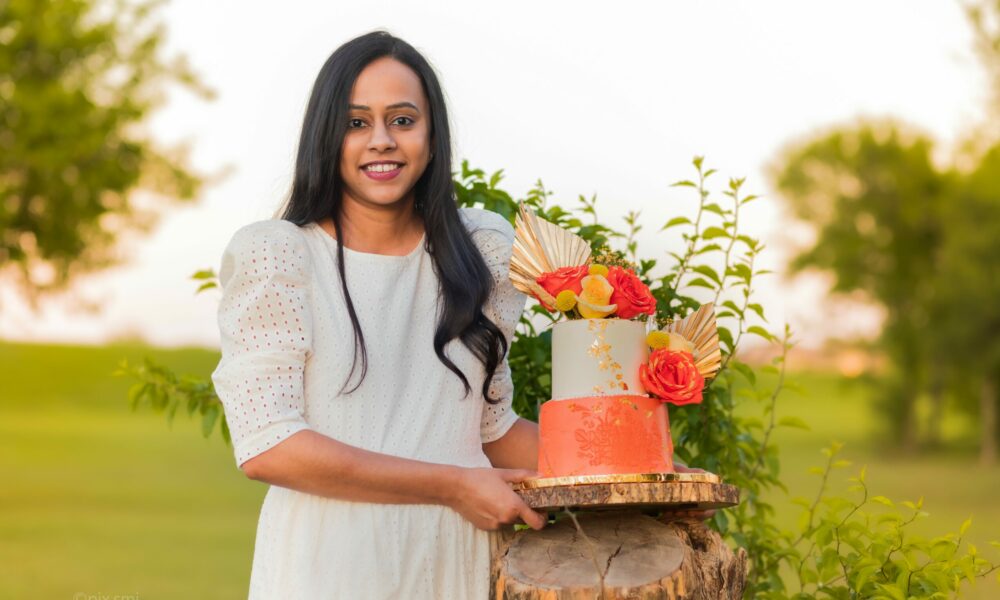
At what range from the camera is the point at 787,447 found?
100.0ft

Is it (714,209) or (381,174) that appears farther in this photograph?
(714,209)

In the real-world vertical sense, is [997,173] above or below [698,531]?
above

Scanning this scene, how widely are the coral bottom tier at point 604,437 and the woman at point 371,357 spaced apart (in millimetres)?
96

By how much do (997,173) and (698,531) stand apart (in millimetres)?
25581

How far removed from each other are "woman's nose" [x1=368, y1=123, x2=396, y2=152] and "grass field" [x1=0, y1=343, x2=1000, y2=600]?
116 inches

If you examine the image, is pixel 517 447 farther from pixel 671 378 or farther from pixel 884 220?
pixel 884 220

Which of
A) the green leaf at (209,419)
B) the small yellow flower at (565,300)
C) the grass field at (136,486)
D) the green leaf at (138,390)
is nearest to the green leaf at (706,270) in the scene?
the small yellow flower at (565,300)

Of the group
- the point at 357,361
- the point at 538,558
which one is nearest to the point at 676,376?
the point at 538,558

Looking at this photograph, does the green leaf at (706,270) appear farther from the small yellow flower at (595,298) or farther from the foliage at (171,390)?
the foliage at (171,390)

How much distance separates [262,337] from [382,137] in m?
0.54

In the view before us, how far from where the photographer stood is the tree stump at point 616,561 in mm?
2570

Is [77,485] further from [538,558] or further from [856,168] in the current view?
[856,168]

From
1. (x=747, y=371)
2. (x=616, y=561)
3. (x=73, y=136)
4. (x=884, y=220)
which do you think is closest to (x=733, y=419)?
(x=747, y=371)

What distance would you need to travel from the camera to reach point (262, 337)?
256 centimetres
